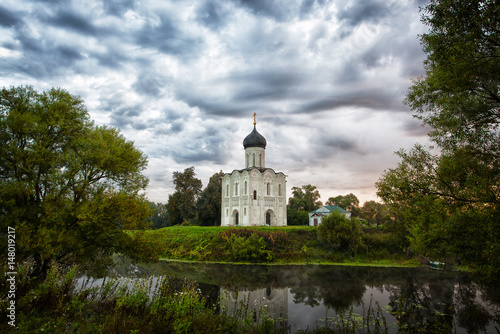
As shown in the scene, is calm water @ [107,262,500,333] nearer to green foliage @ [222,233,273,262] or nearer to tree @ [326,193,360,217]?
green foliage @ [222,233,273,262]

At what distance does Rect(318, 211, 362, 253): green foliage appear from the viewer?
23703 mm

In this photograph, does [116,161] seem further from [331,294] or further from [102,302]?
[331,294]

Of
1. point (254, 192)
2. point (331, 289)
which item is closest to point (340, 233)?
point (331, 289)

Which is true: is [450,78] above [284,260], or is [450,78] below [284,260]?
above

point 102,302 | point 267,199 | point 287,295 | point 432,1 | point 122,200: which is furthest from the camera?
point 267,199

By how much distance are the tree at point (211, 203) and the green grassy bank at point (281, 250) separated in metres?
14.4

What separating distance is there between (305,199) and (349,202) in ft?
32.9

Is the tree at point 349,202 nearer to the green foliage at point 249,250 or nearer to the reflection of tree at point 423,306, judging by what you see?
the green foliage at point 249,250

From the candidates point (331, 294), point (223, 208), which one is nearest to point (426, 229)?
point (331, 294)

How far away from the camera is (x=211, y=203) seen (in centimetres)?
4366

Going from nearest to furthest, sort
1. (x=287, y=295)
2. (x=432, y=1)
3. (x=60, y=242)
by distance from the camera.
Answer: (x=432, y=1) < (x=60, y=242) < (x=287, y=295)

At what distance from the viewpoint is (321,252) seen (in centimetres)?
2469

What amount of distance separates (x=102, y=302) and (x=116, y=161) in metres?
4.71

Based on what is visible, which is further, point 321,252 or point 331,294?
point 321,252
